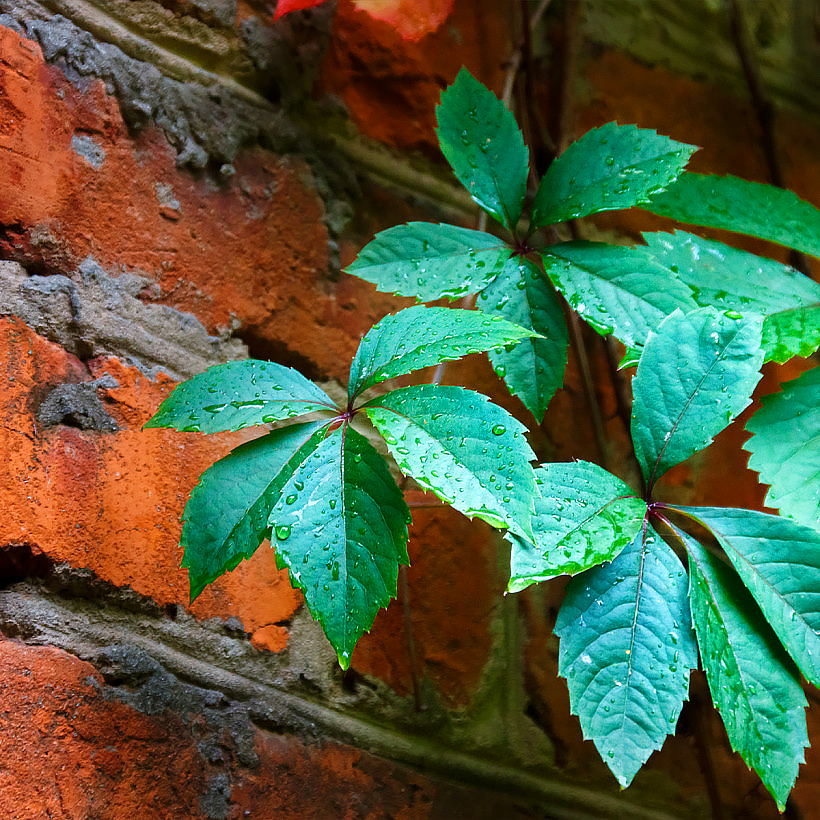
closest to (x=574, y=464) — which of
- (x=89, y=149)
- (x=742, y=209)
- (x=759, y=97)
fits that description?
(x=742, y=209)

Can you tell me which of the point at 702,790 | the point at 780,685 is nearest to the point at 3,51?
the point at 780,685

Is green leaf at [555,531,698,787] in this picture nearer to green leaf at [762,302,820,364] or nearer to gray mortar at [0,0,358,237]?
green leaf at [762,302,820,364]

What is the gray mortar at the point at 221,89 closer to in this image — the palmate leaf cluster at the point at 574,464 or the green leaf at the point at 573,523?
the palmate leaf cluster at the point at 574,464

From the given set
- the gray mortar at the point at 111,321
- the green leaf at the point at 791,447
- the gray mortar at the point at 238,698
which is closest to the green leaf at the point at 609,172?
the green leaf at the point at 791,447

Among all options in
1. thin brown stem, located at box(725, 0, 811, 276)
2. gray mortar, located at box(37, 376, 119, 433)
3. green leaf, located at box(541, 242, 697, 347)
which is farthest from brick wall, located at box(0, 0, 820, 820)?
thin brown stem, located at box(725, 0, 811, 276)

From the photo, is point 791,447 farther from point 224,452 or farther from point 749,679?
point 224,452
